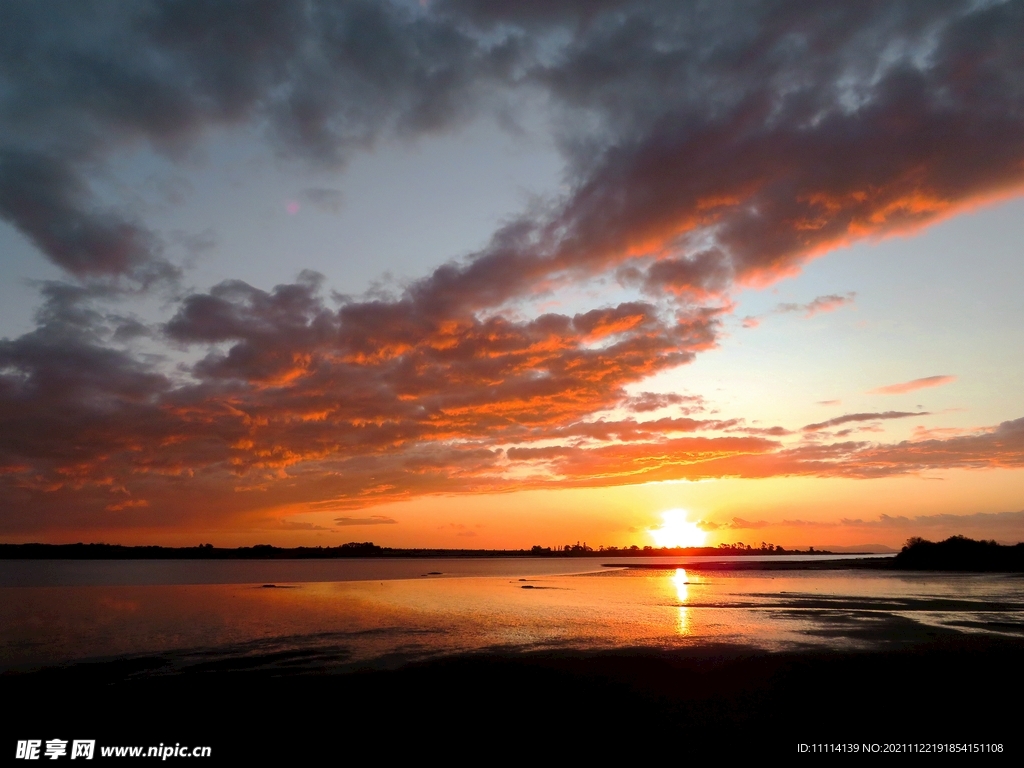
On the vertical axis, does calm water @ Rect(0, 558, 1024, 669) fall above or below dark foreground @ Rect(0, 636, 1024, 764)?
below

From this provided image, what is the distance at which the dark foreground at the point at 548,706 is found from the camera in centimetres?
1600

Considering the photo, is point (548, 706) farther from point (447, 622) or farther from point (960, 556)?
point (960, 556)

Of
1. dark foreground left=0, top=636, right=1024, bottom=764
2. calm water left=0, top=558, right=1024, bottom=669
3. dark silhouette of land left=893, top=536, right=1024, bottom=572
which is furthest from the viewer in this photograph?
dark silhouette of land left=893, top=536, right=1024, bottom=572

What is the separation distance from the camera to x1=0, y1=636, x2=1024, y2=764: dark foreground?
16000 mm

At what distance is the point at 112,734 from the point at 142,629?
24596 mm

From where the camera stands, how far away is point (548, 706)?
19.3 m

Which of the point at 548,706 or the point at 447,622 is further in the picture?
A: the point at 447,622

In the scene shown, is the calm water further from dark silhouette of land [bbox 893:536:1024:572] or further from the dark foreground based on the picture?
dark silhouette of land [bbox 893:536:1024:572]

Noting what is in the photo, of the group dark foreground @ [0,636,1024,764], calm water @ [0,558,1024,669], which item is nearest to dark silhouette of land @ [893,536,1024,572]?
calm water @ [0,558,1024,669]

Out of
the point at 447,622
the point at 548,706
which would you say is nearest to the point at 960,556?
the point at 447,622

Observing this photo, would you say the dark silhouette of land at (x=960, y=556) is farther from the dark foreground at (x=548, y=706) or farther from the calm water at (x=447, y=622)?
the dark foreground at (x=548, y=706)

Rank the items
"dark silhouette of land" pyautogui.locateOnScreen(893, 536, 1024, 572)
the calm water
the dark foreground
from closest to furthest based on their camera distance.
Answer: the dark foreground < the calm water < "dark silhouette of land" pyautogui.locateOnScreen(893, 536, 1024, 572)

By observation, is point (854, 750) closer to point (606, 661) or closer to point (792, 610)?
point (606, 661)

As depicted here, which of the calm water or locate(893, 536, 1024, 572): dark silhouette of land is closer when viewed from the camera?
the calm water
